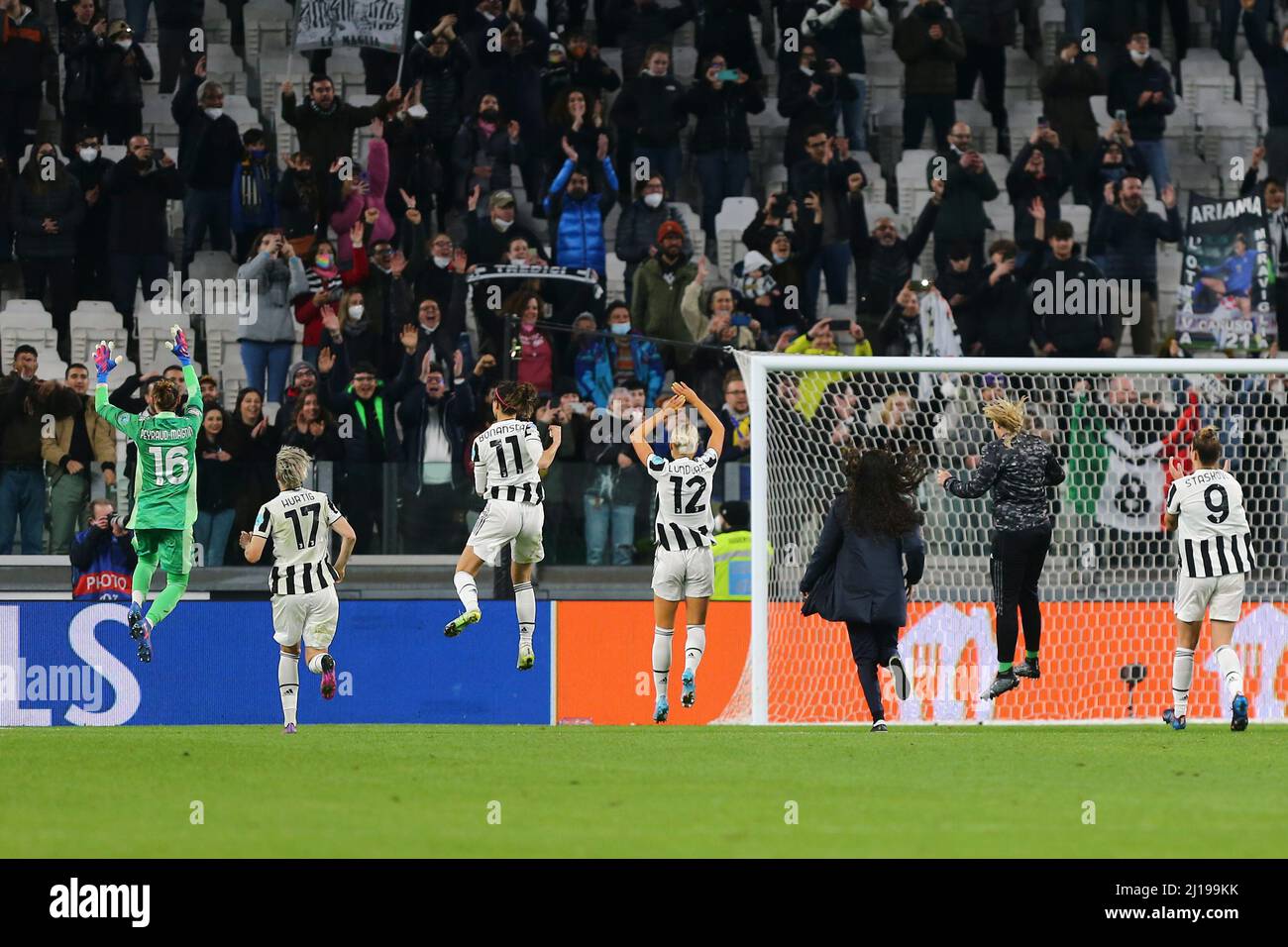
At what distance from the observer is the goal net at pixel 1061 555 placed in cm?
1530

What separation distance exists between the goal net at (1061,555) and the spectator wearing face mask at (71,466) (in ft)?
18.9

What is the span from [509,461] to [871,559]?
2.74 m

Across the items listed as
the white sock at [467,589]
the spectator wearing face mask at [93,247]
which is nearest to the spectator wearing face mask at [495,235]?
the spectator wearing face mask at [93,247]

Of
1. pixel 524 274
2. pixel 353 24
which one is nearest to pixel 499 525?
pixel 524 274

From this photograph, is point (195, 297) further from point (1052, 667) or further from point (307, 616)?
point (1052, 667)

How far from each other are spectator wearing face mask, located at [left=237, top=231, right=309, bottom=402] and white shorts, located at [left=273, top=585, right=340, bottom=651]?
7096 mm

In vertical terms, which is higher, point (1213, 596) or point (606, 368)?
point (606, 368)

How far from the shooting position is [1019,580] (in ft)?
42.4

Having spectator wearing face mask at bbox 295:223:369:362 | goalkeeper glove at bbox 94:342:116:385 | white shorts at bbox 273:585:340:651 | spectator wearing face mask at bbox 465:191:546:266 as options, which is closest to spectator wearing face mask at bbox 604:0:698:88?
spectator wearing face mask at bbox 465:191:546:266

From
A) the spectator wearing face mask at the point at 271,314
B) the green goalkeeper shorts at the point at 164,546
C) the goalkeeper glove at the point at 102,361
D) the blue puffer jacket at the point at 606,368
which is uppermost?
the spectator wearing face mask at the point at 271,314

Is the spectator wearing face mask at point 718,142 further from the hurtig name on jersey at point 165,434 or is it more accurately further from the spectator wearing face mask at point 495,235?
the hurtig name on jersey at point 165,434

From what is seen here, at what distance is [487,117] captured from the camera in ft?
69.4

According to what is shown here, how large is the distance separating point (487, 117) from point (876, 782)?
517 inches

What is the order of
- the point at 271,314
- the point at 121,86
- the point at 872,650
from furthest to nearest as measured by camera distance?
the point at 121,86 < the point at 271,314 < the point at 872,650
